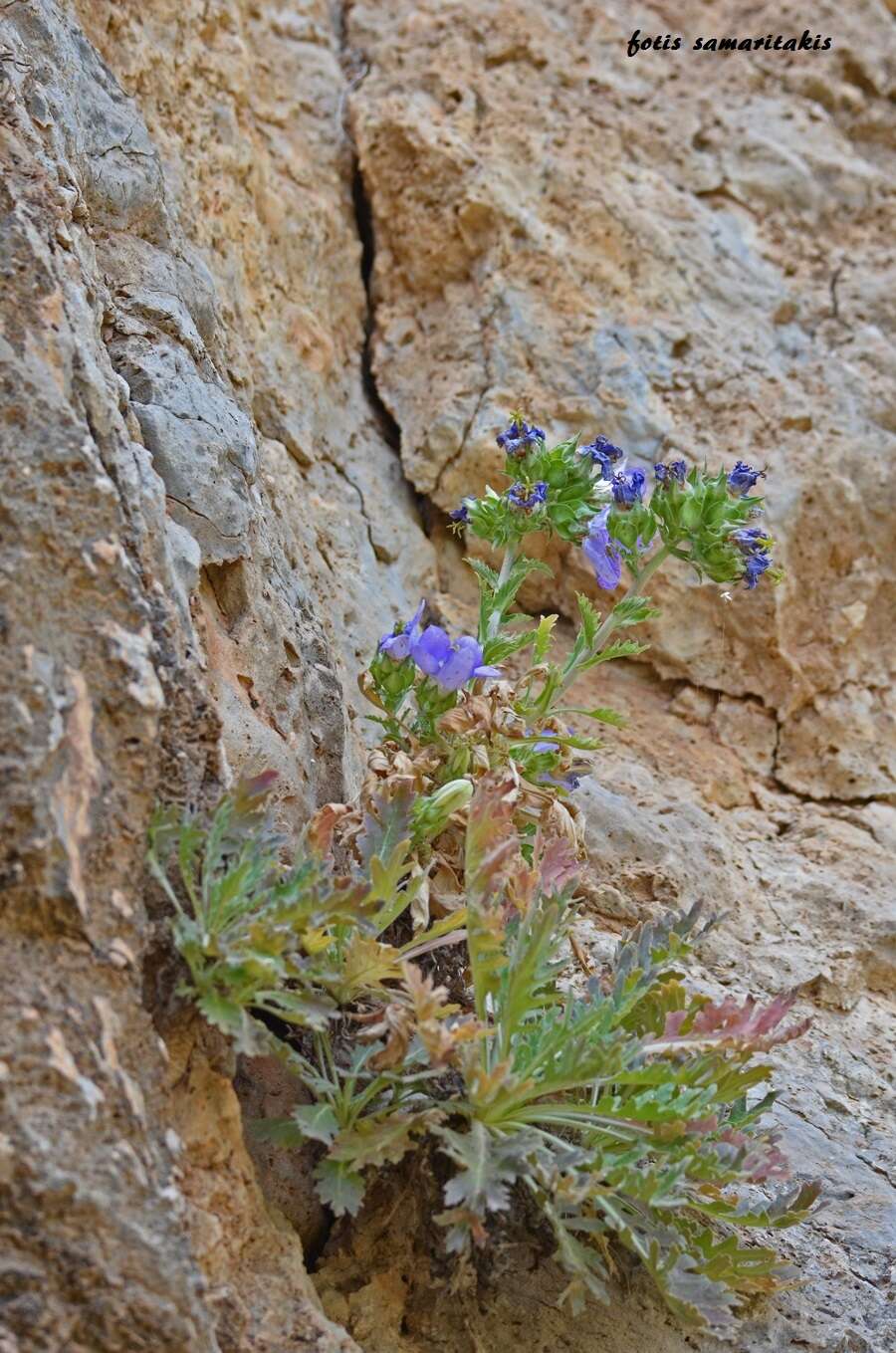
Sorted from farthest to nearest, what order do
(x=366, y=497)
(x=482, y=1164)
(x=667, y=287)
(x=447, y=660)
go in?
(x=667, y=287), (x=366, y=497), (x=447, y=660), (x=482, y=1164)

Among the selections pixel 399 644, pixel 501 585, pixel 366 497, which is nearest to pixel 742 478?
pixel 501 585

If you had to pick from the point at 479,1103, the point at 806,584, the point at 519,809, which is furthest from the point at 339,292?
the point at 479,1103

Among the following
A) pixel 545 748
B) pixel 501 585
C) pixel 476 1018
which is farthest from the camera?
pixel 501 585

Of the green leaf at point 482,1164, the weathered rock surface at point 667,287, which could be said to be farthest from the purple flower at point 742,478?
the green leaf at point 482,1164

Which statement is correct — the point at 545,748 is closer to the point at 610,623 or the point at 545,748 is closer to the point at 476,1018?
the point at 610,623

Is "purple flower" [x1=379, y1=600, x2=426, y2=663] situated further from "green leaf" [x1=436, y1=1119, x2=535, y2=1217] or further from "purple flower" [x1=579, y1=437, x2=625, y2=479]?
"green leaf" [x1=436, y1=1119, x2=535, y2=1217]

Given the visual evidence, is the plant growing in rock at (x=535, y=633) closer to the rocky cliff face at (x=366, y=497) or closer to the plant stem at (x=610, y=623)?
the plant stem at (x=610, y=623)

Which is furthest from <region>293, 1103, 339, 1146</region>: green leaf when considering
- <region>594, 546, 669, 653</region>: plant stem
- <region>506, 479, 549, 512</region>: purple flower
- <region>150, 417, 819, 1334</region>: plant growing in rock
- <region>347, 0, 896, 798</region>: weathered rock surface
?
<region>347, 0, 896, 798</region>: weathered rock surface
